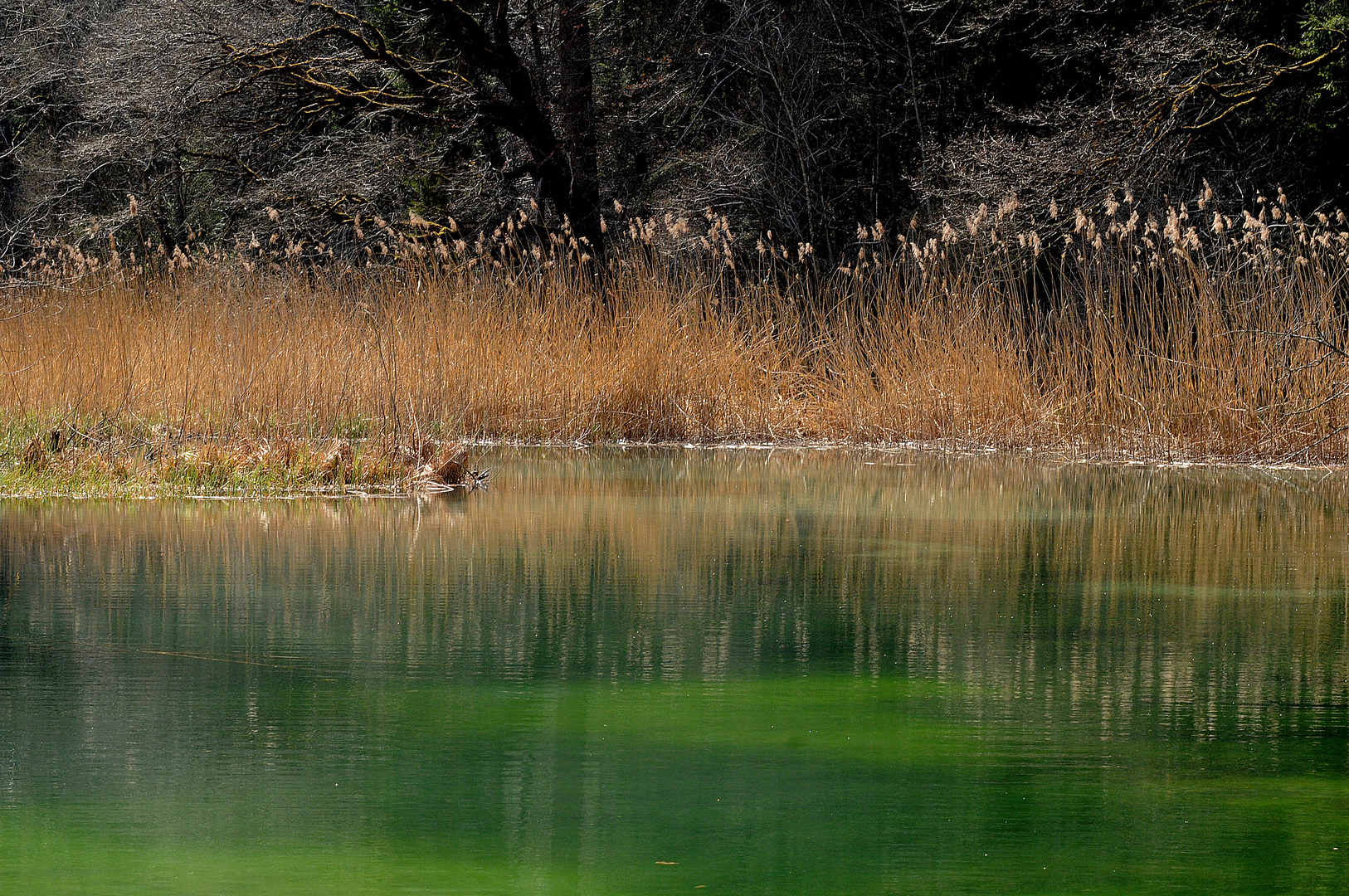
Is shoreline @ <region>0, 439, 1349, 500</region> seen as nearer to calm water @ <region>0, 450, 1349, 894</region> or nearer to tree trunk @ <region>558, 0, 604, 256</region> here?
calm water @ <region>0, 450, 1349, 894</region>

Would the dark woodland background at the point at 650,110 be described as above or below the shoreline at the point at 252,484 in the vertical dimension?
above

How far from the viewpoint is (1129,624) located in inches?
166

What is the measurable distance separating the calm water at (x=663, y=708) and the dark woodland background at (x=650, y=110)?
27.2 ft

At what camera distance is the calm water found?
2.36 metres

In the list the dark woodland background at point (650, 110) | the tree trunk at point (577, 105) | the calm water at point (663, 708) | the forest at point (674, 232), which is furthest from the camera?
the tree trunk at point (577, 105)

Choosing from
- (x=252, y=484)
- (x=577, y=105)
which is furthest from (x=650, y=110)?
(x=252, y=484)

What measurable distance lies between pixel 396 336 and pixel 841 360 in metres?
3.15

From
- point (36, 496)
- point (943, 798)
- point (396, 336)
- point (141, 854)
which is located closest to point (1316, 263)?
point (396, 336)

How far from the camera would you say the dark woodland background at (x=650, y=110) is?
13.6 m

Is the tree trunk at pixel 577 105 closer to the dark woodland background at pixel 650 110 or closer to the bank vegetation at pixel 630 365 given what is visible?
the dark woodland background at pixel 650 110

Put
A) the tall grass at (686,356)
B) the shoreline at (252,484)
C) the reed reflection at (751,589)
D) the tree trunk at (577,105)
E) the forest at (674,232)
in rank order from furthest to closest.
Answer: the tree trunk at (577,105) → the forest at (674,232) → the tall grass at (686,356) → the shoreline at (252,484) → the reed reflection at (751,589)

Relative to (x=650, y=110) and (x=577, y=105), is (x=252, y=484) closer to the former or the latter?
(x=577, y=105)

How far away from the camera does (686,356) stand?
1113cm

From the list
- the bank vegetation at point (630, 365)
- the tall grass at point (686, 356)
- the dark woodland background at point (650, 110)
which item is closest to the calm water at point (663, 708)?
the bank vegetation at point (630, 365)
